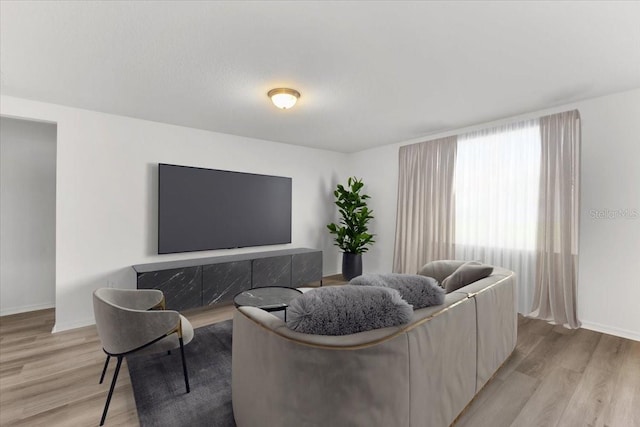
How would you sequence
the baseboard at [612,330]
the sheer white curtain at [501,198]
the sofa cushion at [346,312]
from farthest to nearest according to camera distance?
the sheer white curtain at [501,198] < the baseboard at [612,330] < the sofa cushion at [346,312]

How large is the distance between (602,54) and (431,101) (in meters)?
1.28

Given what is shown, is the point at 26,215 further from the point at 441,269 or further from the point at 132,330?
the point at 441,269

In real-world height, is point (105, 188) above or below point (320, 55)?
below

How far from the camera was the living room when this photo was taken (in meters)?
1.75

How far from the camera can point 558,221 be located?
3.14m

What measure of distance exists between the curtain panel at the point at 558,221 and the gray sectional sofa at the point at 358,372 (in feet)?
7.00

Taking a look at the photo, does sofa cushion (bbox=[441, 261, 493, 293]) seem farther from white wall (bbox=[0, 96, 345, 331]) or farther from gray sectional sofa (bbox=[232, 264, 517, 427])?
white wall (bbox=[0, 96, 345, 331])

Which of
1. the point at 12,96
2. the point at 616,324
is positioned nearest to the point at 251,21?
the point at 12,96

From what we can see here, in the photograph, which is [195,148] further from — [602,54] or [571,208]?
[571,208]

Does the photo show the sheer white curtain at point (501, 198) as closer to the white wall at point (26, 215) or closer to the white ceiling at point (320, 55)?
the white ceiling at point (320, 55)

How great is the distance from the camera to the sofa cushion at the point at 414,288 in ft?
5.12

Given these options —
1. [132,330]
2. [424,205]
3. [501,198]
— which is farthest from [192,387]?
[501,198]

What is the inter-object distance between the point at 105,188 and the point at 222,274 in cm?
167

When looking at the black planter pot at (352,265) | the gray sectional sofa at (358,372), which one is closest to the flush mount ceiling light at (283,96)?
the gray sectional sofa at (358,372)
